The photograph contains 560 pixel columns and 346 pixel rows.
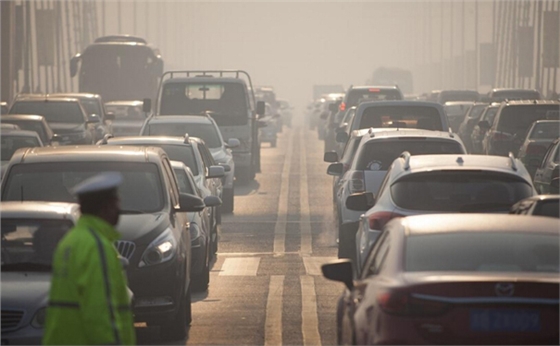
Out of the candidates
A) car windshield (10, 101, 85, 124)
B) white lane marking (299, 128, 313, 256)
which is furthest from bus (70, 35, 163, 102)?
car windshield (10, 101, 85, 124)

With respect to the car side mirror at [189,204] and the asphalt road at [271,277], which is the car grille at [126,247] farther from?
the car side mirror at [189,204]

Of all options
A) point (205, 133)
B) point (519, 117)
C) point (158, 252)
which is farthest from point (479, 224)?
point (519, 117)

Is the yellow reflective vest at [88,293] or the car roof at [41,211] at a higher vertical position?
the yellow reflective vest at [88,293]

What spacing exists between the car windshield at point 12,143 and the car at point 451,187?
15092mm

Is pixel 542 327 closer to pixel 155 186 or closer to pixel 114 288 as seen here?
pixel 114 288

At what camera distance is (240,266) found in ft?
62.4

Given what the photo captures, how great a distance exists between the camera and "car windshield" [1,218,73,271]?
37.1 ft

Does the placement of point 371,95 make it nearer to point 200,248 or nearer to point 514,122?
point 514,122

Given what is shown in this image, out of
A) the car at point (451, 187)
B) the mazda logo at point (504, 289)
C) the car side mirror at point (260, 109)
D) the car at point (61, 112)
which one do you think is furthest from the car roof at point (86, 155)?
the car at point (61, 112)

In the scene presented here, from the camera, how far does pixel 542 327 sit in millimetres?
7977

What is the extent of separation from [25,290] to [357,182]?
7.94 meters

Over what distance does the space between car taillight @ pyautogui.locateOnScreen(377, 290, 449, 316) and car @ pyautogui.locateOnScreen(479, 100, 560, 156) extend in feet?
83.7

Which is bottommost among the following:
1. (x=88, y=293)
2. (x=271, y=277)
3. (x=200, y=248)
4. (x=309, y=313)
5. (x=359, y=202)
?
(x=271, y=277)

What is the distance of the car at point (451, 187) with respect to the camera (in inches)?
521
